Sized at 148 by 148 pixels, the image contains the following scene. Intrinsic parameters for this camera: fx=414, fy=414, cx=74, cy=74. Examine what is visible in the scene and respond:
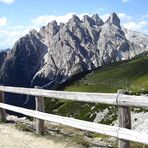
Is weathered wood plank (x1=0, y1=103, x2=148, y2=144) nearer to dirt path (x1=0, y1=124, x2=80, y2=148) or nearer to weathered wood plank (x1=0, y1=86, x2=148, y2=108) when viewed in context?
weathered wood plank (x1=0, y1=86, x2=148, y2=108)

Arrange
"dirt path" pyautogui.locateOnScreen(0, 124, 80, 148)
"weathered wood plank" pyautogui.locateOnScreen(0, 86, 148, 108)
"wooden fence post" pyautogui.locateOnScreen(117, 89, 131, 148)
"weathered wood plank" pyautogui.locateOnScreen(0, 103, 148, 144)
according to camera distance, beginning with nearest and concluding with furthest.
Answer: "weathered wood plank" pyautogui.locateOnScreen(0, 103, 148, 144)
"weathered wood plank" pyautogui.locateOnScreen(0, 86, 148, 108)
"wooden fence post" pyautogui.locateOnScreen(117, 89, 131, 148)
"dirt path" pyautogui.locateOnScreen(0, 124, 80, 148)

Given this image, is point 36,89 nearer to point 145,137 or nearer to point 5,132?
point 5,132

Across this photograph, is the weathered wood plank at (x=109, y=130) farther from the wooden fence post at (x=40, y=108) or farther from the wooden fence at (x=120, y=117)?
the wooden fence post at (x=40, y=108)

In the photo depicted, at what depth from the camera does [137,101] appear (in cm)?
1167

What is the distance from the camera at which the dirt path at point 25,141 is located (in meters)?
16.1

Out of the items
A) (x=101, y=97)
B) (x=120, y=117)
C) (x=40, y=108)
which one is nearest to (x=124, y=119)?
(x=120, y=117)

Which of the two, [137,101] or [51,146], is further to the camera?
[51,146]

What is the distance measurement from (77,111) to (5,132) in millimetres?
147244

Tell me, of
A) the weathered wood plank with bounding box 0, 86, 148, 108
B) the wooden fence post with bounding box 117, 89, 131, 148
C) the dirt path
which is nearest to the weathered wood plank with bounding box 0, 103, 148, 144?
the wooden fence post with bounding box 117, 89, 131, 148

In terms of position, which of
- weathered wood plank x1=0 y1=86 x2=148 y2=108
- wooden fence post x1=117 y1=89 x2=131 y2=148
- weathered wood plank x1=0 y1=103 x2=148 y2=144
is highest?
weathered wood plank x1=0 y1=86 x2=148 y2=108

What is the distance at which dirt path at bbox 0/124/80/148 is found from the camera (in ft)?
53.0

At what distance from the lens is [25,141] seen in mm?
17125

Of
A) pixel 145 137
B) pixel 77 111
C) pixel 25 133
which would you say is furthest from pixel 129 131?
pixel 77 111

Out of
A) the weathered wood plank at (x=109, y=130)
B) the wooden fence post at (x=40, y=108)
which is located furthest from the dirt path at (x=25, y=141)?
the weathered wood plank at (x=109, y=130)
